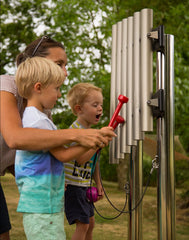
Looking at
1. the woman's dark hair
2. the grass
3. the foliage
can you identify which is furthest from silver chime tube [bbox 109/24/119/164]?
the foliage

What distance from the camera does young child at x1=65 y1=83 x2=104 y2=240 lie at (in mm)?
2027

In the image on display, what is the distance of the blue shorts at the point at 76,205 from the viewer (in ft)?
6.63

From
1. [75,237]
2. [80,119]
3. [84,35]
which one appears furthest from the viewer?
[84,35]

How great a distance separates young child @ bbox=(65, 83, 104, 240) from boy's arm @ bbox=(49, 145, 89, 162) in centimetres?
64

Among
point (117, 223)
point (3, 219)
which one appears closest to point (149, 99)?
point (3, 219)

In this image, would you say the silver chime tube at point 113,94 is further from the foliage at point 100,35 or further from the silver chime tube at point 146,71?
the foliage at point 100,35

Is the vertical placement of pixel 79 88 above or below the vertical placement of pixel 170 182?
above

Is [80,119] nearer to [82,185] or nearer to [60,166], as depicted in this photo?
[82,185]

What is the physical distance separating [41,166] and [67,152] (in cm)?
10

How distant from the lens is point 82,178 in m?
2.06

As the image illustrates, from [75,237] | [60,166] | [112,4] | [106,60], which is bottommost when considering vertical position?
[75,237]

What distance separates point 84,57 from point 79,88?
4.37 meters

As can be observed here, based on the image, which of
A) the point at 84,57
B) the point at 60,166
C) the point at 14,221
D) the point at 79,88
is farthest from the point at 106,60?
the point at 60,166

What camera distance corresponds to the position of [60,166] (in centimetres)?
137
